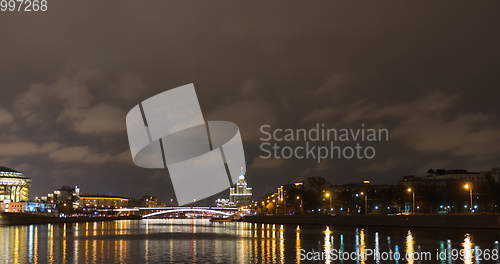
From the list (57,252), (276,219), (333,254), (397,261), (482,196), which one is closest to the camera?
(397,261)

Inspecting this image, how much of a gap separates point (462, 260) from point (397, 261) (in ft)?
9.46

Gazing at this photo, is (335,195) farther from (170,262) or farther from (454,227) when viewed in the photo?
(170,262)

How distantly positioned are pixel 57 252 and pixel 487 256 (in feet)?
72.1

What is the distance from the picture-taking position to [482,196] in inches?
3895

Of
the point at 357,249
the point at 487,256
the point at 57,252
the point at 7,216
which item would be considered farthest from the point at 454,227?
the point at 7,216

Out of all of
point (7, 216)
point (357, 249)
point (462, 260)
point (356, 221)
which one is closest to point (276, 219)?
point (356, 221)

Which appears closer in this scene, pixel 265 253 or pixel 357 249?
pixel 265 253

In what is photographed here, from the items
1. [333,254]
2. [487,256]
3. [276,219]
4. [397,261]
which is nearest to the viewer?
[397,261]

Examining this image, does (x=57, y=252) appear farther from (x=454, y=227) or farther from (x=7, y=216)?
(x=7, y=216)

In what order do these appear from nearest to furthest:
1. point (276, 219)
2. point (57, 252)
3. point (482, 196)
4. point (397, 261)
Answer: point (397, 261), point (57, 252), point (482, 196), point (276, 219)

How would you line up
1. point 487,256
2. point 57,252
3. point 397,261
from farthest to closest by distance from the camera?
point 57,252
point 487,256
point 397,261

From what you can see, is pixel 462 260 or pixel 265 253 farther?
pixel 265 253

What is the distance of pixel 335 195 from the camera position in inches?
6570

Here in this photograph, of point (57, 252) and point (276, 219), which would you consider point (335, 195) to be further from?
point (57, 252)
